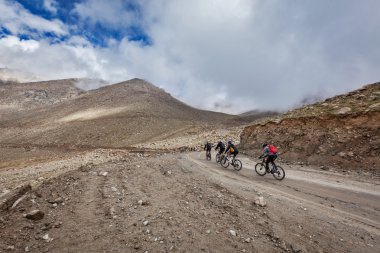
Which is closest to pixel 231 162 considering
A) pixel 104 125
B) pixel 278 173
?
pixel 278 173

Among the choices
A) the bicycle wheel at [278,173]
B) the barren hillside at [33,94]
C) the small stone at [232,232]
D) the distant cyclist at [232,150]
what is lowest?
the small stone at [232,232]

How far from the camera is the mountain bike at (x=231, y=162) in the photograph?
1698 cm

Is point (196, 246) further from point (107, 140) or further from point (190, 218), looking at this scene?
point (107, 140)

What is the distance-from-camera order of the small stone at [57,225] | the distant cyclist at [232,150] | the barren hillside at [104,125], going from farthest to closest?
the barren hillside at [104,125] < the distant cyclist at [232,150] < the small stone at [57,225]

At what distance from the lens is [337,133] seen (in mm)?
18266

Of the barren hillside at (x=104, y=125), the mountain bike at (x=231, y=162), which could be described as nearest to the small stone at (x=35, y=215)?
the mountain bike at (x=231, y=162)

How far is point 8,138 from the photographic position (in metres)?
68.2

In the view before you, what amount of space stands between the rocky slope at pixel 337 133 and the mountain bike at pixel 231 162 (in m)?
5.66

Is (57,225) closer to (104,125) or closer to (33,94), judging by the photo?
(104,125)

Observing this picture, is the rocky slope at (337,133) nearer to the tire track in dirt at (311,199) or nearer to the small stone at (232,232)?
the tire track in dirt at (311,199)

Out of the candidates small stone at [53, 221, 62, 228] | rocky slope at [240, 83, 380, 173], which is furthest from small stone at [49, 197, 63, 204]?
rocky slope at [240, 83, 380, 173]

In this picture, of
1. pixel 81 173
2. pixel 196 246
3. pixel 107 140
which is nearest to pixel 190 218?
pixel 196 246

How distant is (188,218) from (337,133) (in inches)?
631

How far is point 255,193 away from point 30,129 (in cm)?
8362
